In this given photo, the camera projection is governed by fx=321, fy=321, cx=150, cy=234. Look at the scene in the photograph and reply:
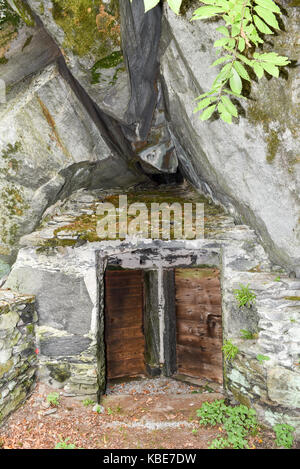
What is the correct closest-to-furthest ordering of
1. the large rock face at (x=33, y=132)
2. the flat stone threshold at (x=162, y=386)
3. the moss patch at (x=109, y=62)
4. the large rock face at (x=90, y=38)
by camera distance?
the large rock face at (x=90, y=38), the moss patch at (x=109, y=62), the large rock face at (x=33, y=132), the flat stone threshold at (x=162, y=386)

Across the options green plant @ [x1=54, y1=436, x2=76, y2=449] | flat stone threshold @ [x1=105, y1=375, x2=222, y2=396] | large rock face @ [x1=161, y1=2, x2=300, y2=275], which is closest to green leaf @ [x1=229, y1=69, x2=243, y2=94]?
large rock face @ [x1=161, y1=2, x2=300, y2=275]

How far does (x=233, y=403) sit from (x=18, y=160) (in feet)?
15.0

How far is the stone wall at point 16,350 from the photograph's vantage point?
4.00 m

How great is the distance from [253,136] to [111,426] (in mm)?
4116

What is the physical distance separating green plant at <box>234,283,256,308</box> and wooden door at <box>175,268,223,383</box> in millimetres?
1851

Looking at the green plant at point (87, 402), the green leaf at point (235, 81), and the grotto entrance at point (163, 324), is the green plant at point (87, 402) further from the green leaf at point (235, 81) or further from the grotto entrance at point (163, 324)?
the green leaf at point (235, 81)

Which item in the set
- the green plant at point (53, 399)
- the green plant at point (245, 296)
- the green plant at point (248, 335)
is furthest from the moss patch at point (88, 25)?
the green plant at point (53, 399)

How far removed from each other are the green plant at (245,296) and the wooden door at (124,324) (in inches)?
133

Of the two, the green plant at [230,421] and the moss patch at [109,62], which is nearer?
the green plant at [230,421]

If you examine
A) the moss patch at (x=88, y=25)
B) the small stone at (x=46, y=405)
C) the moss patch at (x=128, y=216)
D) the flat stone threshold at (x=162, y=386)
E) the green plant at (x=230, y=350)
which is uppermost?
the moss patch at (x=88, y=25)

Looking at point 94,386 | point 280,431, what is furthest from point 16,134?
point 280,431

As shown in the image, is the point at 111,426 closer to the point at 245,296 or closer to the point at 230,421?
the point at 230,421

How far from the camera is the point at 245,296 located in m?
4.23

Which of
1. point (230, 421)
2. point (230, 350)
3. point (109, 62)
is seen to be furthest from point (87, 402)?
point (109, 62)
